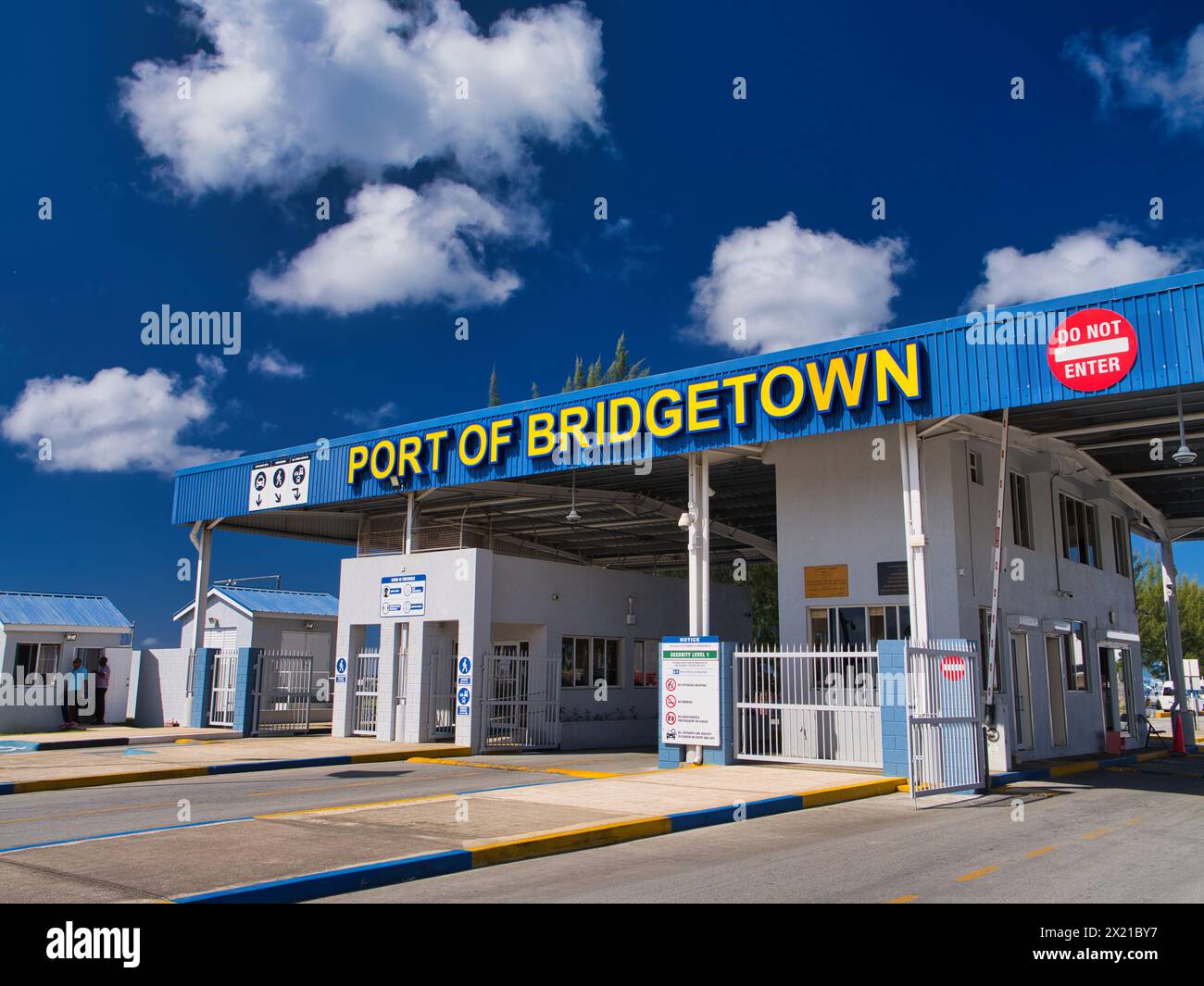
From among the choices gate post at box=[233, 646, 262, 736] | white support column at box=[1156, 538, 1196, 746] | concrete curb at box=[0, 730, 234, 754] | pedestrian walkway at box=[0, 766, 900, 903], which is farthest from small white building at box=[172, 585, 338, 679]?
white support column at box=[1156, 538, 1196, 746]

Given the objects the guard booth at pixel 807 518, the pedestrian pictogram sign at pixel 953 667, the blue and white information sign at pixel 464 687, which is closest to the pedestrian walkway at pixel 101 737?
the guard booth at pixel 807 518

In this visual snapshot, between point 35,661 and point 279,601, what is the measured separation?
7.73 m

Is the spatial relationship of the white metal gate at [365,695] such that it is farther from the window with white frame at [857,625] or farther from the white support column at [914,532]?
the white support column at [914,532]

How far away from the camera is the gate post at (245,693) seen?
2461 centimetres

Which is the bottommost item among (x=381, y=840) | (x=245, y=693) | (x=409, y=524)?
(x=381, y=840)

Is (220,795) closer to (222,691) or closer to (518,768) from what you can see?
(518,768)

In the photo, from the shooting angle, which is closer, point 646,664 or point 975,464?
point 975,464

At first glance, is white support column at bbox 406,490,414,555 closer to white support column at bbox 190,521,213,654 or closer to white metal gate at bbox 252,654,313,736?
white metal gate at bbox 252,654,313,736

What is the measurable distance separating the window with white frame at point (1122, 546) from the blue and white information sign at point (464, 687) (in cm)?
1660

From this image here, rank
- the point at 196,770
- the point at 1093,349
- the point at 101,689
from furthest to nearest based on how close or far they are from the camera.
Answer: the point at 101,689, the point at 196,770, the point at 1093,349

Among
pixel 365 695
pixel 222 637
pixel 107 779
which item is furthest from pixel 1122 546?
pixel 222 637

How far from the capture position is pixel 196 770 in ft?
56.6
